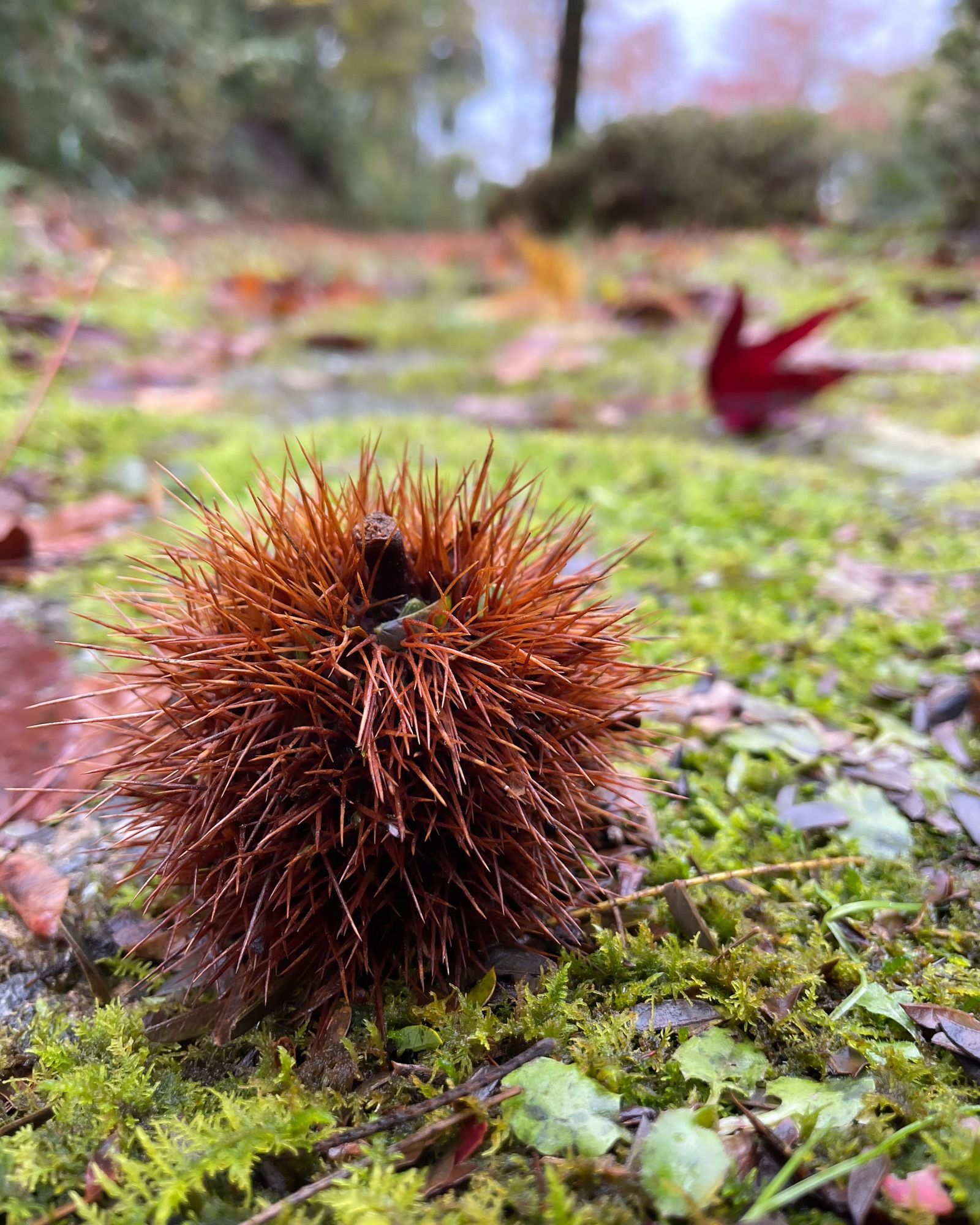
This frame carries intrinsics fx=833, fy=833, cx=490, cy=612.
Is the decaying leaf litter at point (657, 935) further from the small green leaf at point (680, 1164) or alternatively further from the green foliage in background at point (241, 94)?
the green foliage in background at point (241, 94)

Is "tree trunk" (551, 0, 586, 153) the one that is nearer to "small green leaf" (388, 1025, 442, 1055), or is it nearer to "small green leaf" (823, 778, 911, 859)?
"small green leaf" (823, 778, 911, 859)

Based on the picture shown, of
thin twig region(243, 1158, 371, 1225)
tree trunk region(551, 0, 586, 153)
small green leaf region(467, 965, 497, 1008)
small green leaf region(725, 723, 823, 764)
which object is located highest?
tree trunk region(551, 0, 586, 153)

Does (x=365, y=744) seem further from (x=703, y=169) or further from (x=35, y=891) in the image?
(x=703, y=169)

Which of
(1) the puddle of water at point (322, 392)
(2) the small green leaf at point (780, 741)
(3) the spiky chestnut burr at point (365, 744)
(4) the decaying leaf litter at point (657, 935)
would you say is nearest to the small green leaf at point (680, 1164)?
(4) the decaying leaf litter at point (657, 935)

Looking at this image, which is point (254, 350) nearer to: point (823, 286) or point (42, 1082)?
point (823, 286)

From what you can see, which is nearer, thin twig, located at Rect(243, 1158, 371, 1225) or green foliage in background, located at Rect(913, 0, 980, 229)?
thin twig, located at Rect(243, 1158, 371, 1225)

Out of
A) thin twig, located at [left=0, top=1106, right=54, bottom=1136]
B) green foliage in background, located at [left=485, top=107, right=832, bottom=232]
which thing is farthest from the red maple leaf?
green foliage in background, located at [left=485, top=107, right=832, bottom=232]

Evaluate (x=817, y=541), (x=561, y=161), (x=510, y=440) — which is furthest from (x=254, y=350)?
(x=561, y=161)

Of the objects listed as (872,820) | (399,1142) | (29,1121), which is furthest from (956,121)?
(29,1121)
